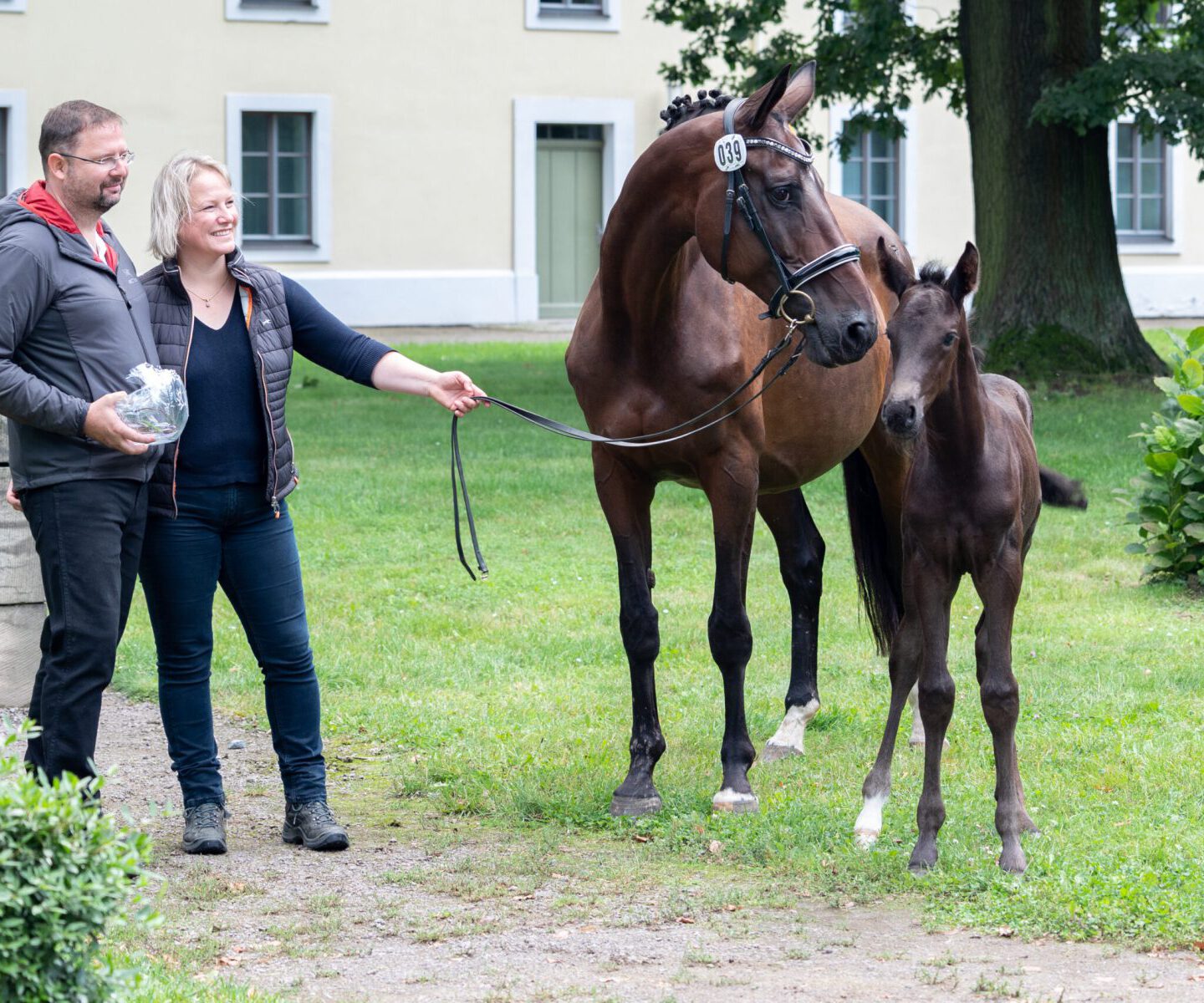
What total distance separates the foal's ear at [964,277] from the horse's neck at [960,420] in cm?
15

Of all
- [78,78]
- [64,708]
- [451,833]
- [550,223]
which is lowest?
[451,833]

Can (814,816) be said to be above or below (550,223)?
below

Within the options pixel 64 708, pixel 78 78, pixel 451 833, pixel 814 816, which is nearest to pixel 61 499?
pixel 64 708

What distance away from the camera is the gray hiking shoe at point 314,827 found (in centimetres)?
539

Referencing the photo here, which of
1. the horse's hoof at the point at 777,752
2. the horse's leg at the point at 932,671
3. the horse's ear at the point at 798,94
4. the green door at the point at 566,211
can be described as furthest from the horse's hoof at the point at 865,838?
the green door at the point at 566,211

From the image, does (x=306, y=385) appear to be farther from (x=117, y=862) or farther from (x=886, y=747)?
(x=117, y=862)

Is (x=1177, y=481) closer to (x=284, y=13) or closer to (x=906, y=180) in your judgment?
(x=284, y=13)

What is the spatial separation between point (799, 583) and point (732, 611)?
132 centimetres

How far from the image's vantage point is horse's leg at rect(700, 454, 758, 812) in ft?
18.7

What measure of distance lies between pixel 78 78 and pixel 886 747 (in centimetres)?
2187

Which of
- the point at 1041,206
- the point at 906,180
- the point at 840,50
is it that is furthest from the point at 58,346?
the point at 906,180

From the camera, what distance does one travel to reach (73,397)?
187 inches

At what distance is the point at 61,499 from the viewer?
191 inches

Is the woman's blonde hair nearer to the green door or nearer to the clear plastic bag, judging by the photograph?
the clear plastic bag
